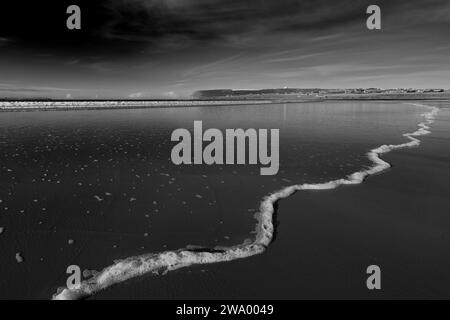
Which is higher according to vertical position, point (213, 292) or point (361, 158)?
point (361, 158)

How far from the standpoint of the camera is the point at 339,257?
4.99 metres

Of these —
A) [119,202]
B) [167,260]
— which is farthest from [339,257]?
[119,202]

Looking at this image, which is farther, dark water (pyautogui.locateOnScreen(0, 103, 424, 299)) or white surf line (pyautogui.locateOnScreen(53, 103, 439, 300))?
dark water (pyautogui.locateOnScreen(0, 103, 424, 299))

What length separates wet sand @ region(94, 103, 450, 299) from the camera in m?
4.25

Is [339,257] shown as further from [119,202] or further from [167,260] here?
[119,202]

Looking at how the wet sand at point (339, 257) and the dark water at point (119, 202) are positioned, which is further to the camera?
the dark water at point (119, 202)

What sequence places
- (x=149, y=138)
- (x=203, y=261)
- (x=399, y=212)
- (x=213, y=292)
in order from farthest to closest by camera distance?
(x=149, y=138) < (x=399, y=212) < (x=203, y=261) < (x=213, y=292)

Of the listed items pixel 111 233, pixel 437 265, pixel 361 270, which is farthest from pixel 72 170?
pixel 437 265

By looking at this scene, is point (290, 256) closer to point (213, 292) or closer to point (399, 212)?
point (213, 292)

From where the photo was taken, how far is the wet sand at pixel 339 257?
4246 mm

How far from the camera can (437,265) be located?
4.77 metres

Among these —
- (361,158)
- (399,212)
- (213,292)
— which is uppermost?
(361,158)

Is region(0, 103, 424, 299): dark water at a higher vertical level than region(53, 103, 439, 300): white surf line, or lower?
higher

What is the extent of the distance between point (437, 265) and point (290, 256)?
231 cm
